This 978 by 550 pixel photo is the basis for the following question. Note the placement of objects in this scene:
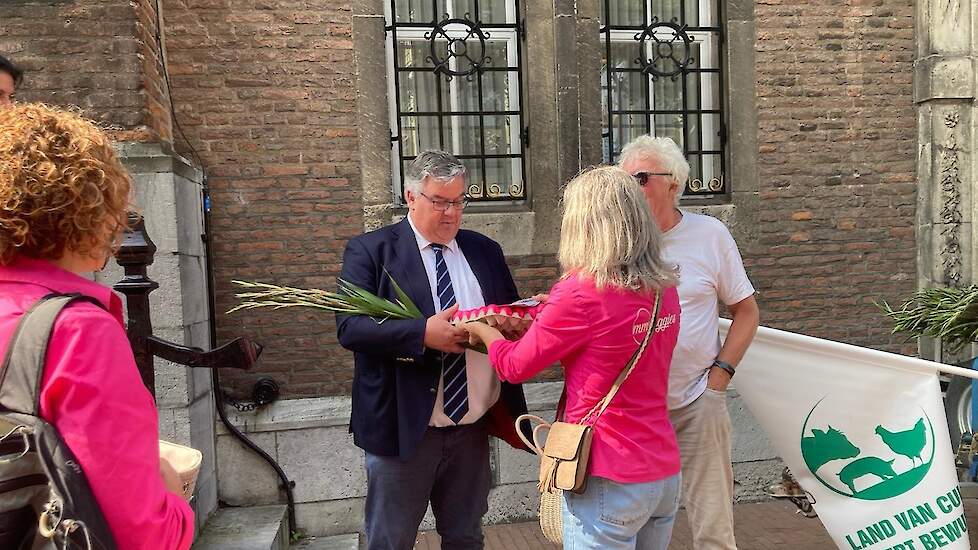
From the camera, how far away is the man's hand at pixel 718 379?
3217 millimetres

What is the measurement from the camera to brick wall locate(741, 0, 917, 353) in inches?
222

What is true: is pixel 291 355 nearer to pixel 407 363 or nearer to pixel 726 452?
pixel 407 363

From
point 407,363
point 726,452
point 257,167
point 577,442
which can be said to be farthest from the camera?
point 257,167

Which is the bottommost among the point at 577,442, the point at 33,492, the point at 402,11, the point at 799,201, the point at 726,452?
the point at 726,452

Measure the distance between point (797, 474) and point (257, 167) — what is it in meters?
3.76

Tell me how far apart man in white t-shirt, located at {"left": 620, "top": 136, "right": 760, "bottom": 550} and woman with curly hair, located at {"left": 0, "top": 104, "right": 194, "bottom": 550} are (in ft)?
7.51

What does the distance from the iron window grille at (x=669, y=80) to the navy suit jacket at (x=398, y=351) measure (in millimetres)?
3067

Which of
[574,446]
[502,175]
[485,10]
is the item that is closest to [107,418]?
[574,446]

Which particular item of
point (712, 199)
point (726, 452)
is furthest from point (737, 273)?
point (712, 199)

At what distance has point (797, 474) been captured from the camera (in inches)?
144

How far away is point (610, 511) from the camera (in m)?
2.30

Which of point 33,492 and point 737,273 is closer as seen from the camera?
point 33,492

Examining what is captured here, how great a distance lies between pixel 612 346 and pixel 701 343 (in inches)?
43.9

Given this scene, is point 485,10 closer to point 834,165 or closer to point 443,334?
point 834,165
